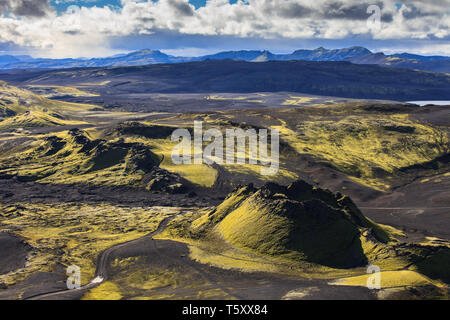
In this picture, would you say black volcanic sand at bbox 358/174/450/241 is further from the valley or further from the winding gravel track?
the winding gravel track

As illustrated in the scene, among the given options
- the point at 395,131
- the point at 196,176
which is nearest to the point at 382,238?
the point at 196,176

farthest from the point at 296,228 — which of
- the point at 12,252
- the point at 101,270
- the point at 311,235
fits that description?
the point at 12,252

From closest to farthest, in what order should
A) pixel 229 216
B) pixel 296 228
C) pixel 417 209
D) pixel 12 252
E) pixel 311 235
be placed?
pixel 311 235
pixel 296 228
pixel 12 252
pixel 229 216
pixel 417 209

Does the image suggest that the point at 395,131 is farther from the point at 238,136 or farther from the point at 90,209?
the point at 90,209

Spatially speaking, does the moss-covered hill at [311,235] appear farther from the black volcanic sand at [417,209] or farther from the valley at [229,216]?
the black volcanic sand at [417,209]

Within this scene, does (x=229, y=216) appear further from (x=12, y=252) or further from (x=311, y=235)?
(x=12, y=252)

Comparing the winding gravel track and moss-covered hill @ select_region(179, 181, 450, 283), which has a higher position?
moss-covered hill @ select_region(179, 181, 450, 283)

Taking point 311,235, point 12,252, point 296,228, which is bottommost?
point 12,252

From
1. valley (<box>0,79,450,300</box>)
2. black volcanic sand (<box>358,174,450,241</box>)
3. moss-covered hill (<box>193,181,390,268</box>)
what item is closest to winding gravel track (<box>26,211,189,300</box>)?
valley (<box>0,79,450,300</box>)

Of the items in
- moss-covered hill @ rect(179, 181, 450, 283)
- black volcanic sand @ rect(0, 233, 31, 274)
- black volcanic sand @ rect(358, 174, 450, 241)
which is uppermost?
moss-covered hill @ rect(179, 181, 450, 283)
